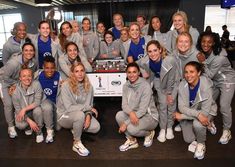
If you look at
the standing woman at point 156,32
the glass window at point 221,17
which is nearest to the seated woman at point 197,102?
the standing woman at point 156,32

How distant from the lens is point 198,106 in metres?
2.64

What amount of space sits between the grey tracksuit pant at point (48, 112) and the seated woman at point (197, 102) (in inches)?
58.3

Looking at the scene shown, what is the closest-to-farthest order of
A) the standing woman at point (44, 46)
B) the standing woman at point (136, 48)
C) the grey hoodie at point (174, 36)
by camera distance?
the grey hoodie at point (174, 36) < the standing woman at point (44, 46) < the standing woman at point (136, 48)

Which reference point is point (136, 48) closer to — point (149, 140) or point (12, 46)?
point (149, 140)

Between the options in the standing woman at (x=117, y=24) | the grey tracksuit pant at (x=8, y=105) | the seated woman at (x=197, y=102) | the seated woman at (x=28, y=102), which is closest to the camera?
the seated woman at (x=197, y=102)

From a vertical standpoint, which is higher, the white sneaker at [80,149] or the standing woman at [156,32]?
A: the standing woman at [156,32]

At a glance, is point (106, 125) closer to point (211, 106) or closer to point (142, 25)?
point (211, 106)

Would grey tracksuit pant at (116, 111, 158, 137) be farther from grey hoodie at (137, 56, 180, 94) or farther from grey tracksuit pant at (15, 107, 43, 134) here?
grey tracksuit pant at (15, 107, 43, 134)

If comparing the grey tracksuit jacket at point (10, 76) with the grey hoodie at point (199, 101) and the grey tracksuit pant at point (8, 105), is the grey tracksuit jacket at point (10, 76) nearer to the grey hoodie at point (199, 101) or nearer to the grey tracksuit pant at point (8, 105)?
the grey tracksuit pant at point (8, 105)

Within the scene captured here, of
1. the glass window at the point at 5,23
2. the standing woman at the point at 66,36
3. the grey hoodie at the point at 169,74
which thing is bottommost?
the grey hoodie at the point at 169,74

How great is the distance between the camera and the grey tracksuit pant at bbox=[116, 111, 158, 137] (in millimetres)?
2752

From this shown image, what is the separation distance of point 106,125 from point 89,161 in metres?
0.98

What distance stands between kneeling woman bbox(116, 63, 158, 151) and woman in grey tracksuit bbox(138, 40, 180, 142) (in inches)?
6.5

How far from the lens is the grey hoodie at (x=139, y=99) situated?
2787mm
